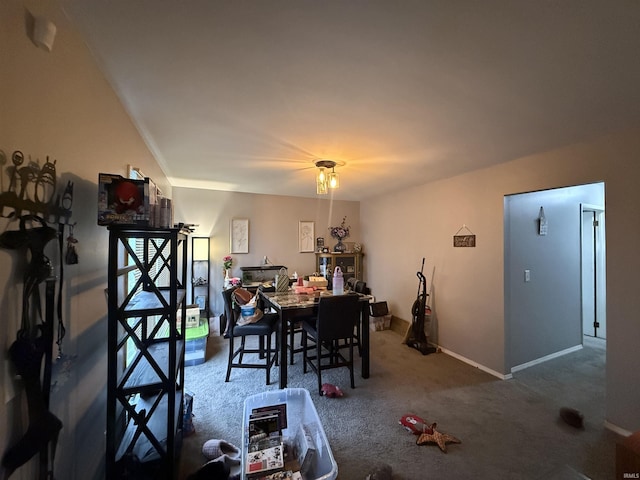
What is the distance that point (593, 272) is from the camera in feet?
12.8

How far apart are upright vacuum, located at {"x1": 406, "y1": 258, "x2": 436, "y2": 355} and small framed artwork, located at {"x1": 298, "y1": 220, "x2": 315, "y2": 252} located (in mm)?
2296

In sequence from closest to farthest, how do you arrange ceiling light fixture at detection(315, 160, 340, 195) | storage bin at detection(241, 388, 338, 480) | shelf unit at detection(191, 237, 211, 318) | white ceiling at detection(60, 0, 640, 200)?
white ceiling at detection(60, 0, 640, 200)
storage bin at detection(241, 388, 338, 480)
ceiling light fixture at detection(315, 160, 340, 195)
shelf unit at detection(191, 237, 211, 318)

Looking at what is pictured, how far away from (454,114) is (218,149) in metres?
2.09

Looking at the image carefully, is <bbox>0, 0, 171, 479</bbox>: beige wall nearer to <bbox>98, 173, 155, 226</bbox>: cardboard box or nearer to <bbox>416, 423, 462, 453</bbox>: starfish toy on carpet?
<bbox>98, 173, 155, 226</bbox>: cardboard box

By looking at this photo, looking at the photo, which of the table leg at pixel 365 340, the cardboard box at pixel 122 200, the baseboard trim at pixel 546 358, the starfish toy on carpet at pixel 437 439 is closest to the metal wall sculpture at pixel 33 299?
the cardboard box at pixel 122 200

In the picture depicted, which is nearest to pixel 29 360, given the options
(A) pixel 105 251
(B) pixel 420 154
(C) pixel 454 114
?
(A) pixel 105 251

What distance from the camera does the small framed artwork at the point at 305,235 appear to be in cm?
518

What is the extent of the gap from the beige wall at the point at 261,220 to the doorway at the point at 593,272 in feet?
11.8

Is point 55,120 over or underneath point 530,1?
underneath

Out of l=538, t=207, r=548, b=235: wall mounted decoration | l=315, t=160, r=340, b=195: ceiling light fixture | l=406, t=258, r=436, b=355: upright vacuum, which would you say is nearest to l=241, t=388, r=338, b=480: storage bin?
l=315, t=160, r=340, b=195: ceiling light fixture

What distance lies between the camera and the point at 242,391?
2.55 meters

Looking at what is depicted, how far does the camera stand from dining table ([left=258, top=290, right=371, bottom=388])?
2.51m

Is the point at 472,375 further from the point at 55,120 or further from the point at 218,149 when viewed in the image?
the point at 55,120

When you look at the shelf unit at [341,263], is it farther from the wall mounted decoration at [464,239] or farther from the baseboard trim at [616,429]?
the baseboard trim at [616,429]
